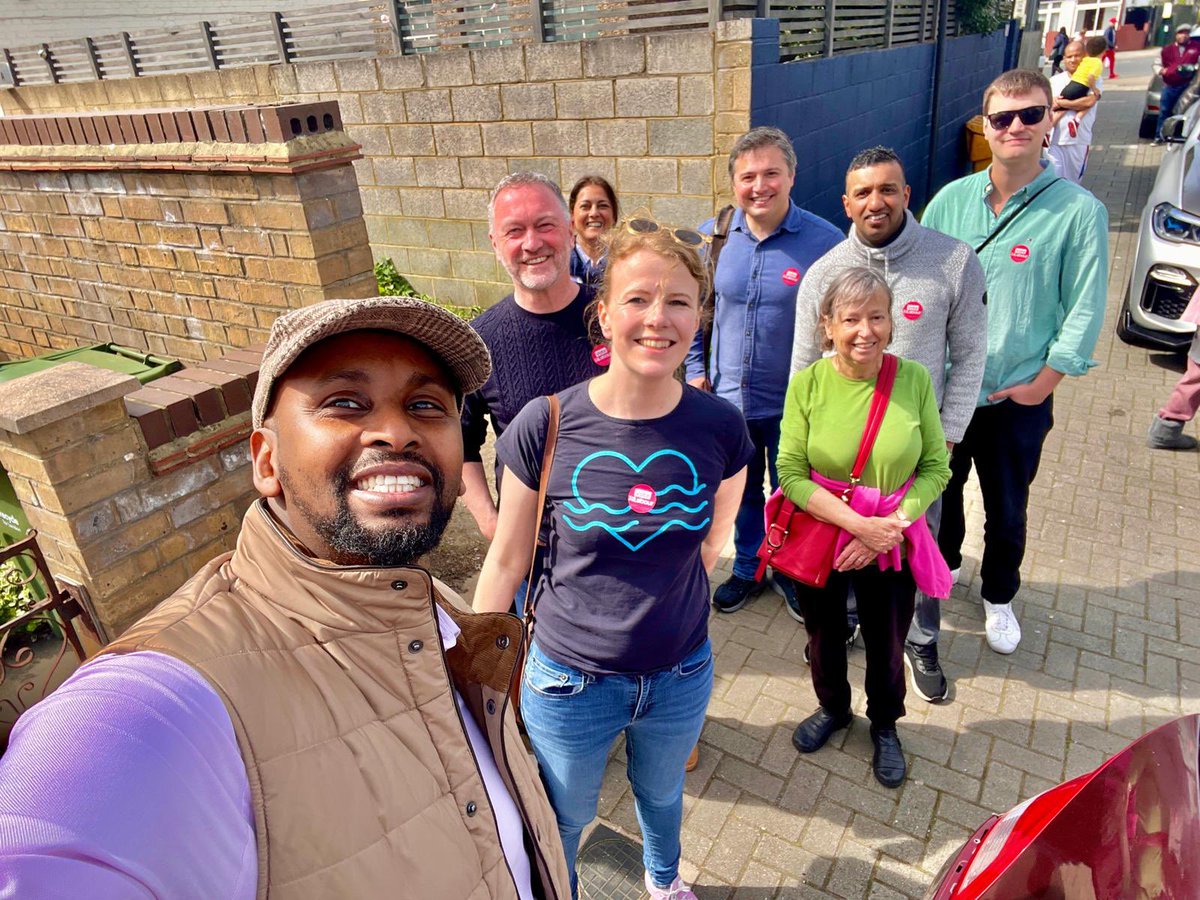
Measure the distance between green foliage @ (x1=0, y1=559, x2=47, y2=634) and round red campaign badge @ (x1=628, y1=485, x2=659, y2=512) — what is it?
9.75 feet

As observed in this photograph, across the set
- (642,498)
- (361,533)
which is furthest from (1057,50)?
(361,533)

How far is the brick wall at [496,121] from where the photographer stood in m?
5.50

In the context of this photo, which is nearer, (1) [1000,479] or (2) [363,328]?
(2) [363,328]

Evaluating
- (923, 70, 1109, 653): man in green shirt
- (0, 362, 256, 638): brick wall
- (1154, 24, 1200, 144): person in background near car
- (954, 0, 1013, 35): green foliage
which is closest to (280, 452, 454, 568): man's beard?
(0, 362, 256, 638): brick wall

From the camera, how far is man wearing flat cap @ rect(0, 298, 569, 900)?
0.74 m

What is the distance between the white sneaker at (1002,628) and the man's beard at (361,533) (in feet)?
10.9

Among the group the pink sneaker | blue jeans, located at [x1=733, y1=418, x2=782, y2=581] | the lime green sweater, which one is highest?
the lime green sweater

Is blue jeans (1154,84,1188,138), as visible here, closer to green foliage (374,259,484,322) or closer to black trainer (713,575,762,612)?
green foliage (374,259,484,322)

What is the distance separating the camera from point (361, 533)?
1123 millimetres

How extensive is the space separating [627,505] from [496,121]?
5.49 metres

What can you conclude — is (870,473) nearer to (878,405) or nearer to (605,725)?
(878,405)

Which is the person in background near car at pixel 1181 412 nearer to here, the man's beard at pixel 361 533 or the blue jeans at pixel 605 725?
the blue jeans at pixel 605 725

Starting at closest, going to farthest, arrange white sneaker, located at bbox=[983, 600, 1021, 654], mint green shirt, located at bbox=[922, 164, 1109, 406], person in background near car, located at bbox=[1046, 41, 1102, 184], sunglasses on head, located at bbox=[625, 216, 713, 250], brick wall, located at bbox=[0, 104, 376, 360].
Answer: sunglasses on head, located at bbox=[625, 216, 713, 250], mint green shirt, located at bbox=[922, 164, 1109, 406], white sneaker, located at bbox=[983, 600, 1021, 654], brick wall, located at bbox=[0, 104, 376, 360], person in background near car, located at bbox=[1046, 41, 1102, 184]

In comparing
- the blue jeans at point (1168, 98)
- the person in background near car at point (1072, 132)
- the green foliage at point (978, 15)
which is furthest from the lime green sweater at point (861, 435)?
the blue jeans at point (1168, 98)
